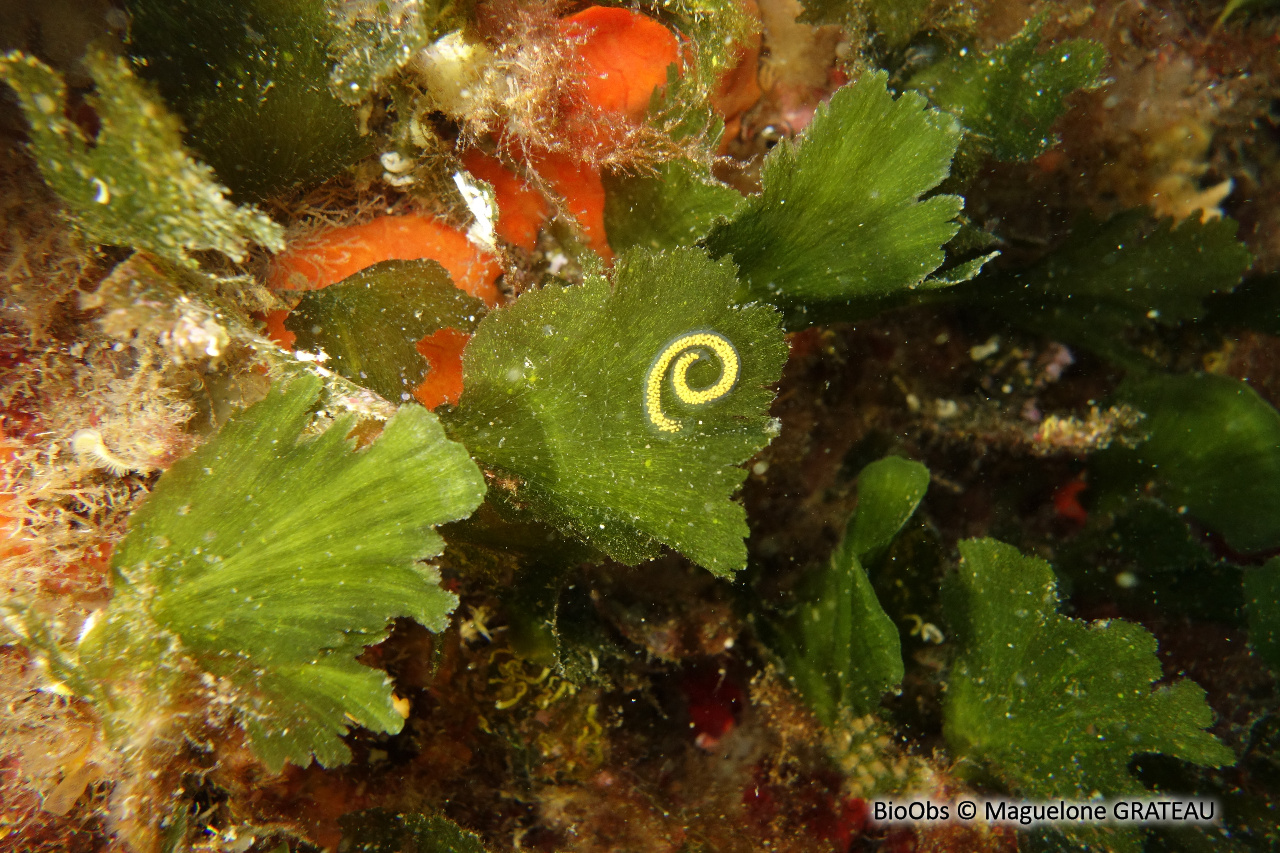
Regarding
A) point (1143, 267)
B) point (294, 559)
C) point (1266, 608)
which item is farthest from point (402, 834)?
point (1143, 267)

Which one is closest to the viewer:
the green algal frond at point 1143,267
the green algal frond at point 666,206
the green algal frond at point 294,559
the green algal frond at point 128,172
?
the green algal frond at point 128,172

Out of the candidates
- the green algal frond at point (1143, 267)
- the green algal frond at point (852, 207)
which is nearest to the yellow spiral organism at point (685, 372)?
the green algal frond at point (852, 207)

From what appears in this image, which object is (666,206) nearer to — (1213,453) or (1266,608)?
(1213,453)

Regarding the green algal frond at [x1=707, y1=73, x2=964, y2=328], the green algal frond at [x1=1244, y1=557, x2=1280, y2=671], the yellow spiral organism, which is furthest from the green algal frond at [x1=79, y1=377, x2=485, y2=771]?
the green algal frond at [x1=1244, y1=557, x2=1280, y2=671]

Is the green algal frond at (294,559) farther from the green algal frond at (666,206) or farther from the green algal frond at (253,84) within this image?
the green algal frond at (666,206)

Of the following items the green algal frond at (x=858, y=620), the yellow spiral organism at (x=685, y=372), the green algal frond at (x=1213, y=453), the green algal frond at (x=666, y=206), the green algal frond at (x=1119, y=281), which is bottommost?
the green algal frond at (x=1213, y=453)

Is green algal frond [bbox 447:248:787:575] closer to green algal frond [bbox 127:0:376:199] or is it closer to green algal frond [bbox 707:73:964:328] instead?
green algal frond [bbox 707:73:964:328]
